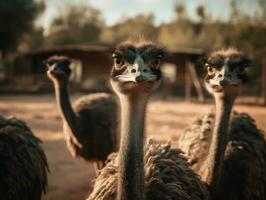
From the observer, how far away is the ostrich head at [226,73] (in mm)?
3334

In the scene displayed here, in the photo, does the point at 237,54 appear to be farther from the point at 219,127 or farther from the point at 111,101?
the point at 111,101

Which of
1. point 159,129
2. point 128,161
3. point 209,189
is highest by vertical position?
A: point 128,161

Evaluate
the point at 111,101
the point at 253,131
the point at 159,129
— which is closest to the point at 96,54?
the point at 159,129

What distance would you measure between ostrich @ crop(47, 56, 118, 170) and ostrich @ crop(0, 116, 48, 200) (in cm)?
108

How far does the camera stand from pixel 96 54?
25828mm

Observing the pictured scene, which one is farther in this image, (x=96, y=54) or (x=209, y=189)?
(x=96, y=54)

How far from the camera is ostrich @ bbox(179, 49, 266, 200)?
3.37 meters

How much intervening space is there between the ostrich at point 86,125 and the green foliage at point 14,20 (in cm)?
1944

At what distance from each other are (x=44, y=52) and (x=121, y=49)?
23936mm

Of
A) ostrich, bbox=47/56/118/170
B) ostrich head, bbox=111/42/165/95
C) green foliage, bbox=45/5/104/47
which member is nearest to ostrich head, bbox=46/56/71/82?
ostrich, bbox=47/56/118/170

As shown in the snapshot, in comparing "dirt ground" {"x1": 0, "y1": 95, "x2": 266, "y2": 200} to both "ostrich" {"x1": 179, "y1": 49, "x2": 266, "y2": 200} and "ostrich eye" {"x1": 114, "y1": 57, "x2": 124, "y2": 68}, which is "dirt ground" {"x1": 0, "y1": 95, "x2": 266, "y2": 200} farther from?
"ostrich eye" {"x1": 114, "y1": 57, "x2": 124, "y2": 68}

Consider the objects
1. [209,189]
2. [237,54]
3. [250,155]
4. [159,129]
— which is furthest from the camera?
[159,129]

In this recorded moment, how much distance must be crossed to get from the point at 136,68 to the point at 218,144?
1.29m

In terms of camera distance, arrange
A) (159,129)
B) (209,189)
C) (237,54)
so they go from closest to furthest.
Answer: (209,189), (237,54), (159,129)
